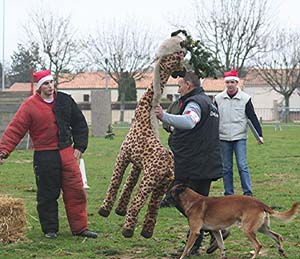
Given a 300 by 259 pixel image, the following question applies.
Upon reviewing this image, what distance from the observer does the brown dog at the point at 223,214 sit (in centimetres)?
671

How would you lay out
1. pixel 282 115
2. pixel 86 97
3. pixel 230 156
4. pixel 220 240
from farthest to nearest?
1. pixel 86 97
2. pixel 282 115
3. pixel 230 156
4. pixel 220 240

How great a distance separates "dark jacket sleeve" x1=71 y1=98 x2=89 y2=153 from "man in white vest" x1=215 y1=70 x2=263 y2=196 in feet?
8.57

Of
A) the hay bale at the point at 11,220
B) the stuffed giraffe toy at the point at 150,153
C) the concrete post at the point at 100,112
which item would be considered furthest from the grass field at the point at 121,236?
the concrete post at the point at 100,112

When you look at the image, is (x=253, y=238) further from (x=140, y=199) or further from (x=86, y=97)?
(x=86, y=97)

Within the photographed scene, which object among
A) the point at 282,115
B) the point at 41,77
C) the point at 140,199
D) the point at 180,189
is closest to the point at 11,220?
the point at 41,77

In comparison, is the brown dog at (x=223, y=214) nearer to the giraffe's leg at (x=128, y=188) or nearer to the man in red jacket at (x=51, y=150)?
the giraffe's leg at (x=128, y=188)

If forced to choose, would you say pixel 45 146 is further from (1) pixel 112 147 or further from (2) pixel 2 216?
(1) pixel 112 147

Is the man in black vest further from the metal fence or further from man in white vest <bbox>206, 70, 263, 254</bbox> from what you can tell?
the metal fence

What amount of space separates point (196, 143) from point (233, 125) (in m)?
3.37

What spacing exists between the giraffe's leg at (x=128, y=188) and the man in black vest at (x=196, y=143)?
1.41ft

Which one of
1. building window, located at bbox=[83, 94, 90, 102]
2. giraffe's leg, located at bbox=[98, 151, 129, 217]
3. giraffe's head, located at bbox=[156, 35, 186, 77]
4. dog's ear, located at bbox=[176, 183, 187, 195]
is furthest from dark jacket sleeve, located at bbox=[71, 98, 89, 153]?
building window, located at bbox=[83, 94, 90, 102]

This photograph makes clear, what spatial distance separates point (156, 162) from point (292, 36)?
186 feet

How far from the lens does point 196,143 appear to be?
22.8ft

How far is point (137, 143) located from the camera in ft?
22.7
